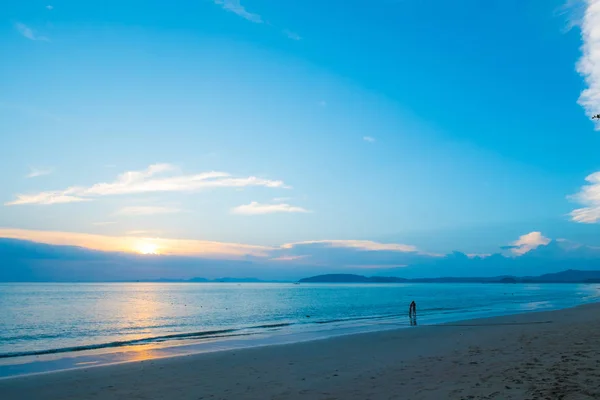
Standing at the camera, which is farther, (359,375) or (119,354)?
(119,354)

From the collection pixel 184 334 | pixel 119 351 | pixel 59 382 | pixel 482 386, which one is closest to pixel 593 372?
pixel 482 386

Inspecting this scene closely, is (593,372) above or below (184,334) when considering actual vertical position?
above

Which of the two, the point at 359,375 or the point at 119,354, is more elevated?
the point at 359,375

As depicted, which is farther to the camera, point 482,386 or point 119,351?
point 119,351

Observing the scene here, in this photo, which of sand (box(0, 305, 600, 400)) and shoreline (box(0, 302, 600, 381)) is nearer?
sand (box(0, 305, 600, 400))

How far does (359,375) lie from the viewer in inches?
634

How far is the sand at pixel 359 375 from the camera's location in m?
12.7

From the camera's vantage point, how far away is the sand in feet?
41.7

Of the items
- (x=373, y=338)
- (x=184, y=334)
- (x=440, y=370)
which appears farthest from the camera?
(x=184, y=334)

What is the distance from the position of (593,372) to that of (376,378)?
7.03 m

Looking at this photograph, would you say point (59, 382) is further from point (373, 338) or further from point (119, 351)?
point (373, 338)

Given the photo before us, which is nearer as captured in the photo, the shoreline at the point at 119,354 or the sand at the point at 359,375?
the sand at the point at 359,375

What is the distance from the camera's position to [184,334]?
125 ft

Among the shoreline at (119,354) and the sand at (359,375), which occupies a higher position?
the sand at (359,375)
